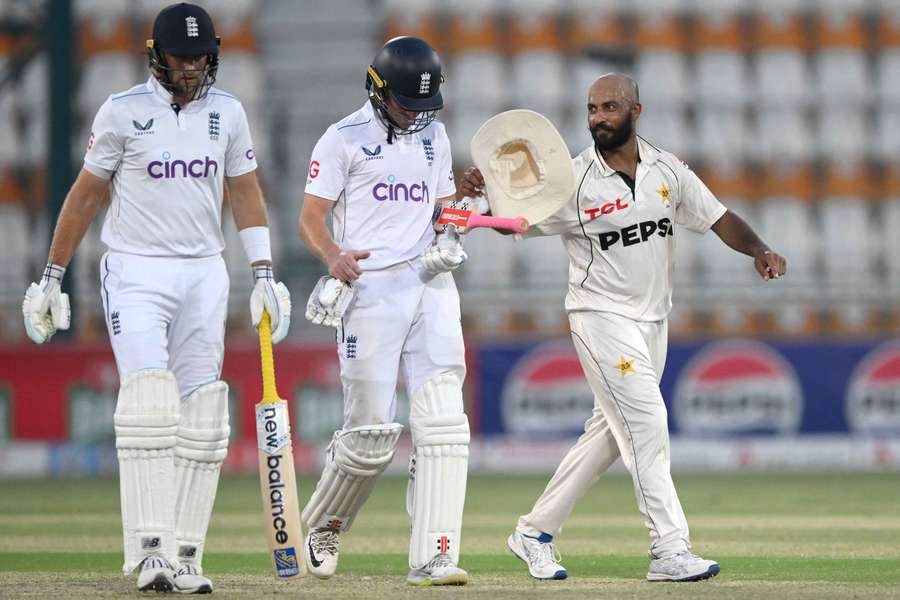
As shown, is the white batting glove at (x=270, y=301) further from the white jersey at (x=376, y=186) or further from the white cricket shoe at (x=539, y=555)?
the white cricket shoe at (x=539, y=555)

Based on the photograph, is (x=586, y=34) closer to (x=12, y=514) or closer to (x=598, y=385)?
(x=12, y=514)

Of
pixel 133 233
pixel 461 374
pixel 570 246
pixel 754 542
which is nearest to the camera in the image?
pixel 133 233

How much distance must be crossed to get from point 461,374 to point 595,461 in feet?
2.47

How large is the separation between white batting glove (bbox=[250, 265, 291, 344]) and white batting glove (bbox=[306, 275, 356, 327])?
0.12 metres

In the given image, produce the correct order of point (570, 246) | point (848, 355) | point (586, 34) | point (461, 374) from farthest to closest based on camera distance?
point (586, 34)
point (848, 355)
point (570, 246)
point (461, 374)

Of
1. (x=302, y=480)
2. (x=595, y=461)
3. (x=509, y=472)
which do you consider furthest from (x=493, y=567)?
(x=509, y=472)

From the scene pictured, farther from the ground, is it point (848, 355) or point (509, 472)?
point (848, 355)

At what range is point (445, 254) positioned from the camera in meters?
5.62

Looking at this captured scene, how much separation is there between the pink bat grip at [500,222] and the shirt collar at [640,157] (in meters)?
0.46

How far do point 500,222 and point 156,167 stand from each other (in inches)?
51.5

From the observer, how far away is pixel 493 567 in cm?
649

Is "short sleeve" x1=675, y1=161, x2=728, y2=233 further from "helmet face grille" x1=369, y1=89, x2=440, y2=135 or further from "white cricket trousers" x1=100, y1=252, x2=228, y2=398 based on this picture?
"white cricket trousers" x1=100, y1=252, x2=228, y2=398

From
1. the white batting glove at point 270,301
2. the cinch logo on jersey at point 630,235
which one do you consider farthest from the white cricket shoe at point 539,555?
the white batting glove at point 270,301

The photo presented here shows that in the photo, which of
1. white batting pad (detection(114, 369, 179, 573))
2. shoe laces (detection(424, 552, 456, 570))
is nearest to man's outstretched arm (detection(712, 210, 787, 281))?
shoe laces (detection(424, 552, 456, 570))
